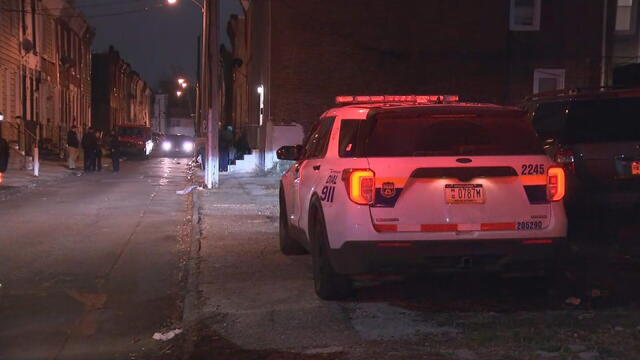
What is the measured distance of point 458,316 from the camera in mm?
6520

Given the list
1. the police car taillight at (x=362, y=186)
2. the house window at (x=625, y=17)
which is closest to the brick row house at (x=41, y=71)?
the house window at (x=625, y=17)

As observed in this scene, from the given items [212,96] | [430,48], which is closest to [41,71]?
[212,96]

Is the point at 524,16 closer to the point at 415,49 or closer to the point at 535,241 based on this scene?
the point at 415,49

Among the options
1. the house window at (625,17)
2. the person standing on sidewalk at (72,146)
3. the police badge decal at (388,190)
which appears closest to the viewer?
the police badge decal at (388,190)

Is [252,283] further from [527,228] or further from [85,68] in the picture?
[85,68]

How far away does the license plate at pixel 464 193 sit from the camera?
6.29 meters

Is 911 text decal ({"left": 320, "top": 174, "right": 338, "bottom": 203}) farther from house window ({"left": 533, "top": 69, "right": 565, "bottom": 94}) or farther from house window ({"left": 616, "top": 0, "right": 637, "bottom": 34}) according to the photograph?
house window ({"left": 616, "top": 0, "right": 637, "bottom": 34})

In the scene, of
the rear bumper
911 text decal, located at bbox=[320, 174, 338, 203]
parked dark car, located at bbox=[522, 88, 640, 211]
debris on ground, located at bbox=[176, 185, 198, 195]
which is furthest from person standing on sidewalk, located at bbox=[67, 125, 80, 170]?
the rear bumper

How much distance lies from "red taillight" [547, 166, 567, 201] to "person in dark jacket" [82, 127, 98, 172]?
23431mm

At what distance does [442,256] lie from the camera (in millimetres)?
6312

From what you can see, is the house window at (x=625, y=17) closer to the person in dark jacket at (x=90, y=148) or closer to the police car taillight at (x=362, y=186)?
the person in dark jacket at (x=90, y=148)

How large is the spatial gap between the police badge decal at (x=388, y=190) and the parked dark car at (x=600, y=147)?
3.60 meters

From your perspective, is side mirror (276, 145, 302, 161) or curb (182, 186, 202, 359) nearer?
curb (182, 186, 202, 359)

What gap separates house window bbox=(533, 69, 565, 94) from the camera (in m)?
25.2
